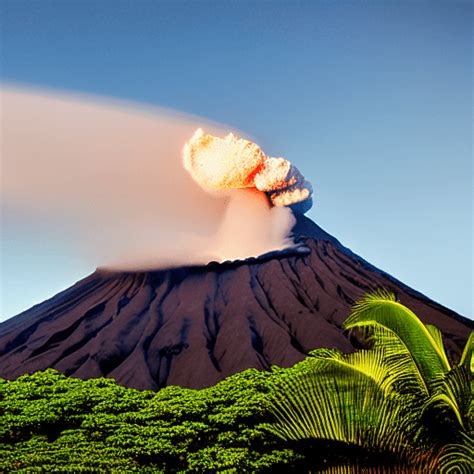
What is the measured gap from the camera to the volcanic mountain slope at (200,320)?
1377 cm

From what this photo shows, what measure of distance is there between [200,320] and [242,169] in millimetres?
8006

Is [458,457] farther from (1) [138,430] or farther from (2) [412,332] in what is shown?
(1) [138,430]

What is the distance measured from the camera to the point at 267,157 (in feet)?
71.5

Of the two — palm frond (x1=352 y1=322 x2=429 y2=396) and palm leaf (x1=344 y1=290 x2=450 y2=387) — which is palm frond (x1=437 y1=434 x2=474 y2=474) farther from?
palm leaf (x1=344 y1=290 x2=450 y2=387)

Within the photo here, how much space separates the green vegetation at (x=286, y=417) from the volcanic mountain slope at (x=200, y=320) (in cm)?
526

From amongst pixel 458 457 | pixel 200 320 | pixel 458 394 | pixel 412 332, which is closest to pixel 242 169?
pixel 200 320

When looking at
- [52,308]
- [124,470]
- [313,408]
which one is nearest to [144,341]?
[52,308]

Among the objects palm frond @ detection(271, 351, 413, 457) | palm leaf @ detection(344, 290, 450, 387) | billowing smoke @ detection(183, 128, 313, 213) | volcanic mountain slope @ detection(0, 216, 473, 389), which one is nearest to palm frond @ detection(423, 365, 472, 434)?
palm frond @ detection(271, 351, 413, 457)

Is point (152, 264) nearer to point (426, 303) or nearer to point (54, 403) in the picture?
point (426, 303)

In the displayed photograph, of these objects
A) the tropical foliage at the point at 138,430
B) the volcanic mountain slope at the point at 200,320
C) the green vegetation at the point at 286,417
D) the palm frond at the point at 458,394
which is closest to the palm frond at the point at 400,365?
the green vegetation at the point at 286,417

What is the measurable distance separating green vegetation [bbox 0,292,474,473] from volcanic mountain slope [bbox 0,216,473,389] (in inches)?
207

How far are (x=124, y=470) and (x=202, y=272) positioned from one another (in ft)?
45.1

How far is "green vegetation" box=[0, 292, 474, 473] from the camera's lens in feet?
9.37

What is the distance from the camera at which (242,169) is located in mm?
21938
